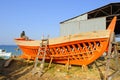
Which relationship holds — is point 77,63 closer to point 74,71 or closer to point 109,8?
point 74,71

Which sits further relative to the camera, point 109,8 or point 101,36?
point 109,8

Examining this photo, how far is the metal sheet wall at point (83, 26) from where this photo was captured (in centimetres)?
2020

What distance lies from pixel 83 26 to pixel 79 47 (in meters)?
9.42

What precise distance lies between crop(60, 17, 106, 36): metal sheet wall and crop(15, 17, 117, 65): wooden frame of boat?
7.98 meters

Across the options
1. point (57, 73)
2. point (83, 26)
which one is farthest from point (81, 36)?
point (83, 26)

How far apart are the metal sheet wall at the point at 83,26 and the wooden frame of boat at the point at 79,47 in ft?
26.2

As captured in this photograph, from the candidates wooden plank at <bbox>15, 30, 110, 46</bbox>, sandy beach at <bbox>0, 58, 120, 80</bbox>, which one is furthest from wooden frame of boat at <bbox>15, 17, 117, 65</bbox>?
sandy beach at <bbox>0, 58, 120, 80</bbox>

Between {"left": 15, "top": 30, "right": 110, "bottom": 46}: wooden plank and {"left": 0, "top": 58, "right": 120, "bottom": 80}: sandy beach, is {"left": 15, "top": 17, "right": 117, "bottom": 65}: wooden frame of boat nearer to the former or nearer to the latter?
{"left": 15, "top": 30, "right": 110, "bottom": 46}: wooden plank

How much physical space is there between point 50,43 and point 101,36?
376 centimetres

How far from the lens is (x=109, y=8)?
72.1ft

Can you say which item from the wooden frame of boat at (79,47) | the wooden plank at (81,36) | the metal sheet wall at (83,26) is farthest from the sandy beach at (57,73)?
the metal sheet wall at (83,26)

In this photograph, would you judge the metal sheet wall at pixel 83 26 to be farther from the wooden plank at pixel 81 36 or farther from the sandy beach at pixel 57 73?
the wooden plank at pixel 81 36

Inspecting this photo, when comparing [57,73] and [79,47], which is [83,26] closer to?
[79,47]

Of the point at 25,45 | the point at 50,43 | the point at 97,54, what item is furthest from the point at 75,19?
the point at 97,54
